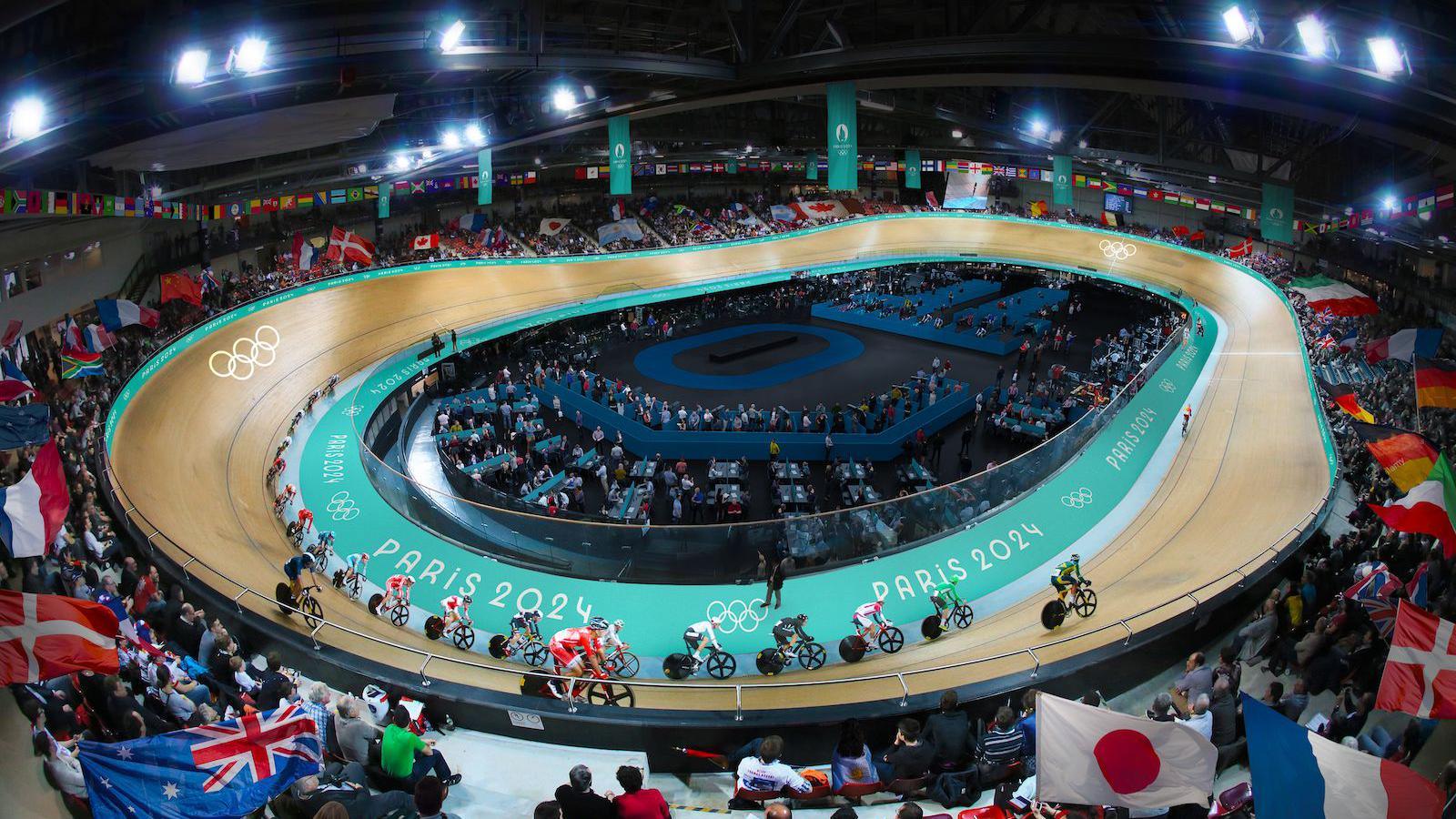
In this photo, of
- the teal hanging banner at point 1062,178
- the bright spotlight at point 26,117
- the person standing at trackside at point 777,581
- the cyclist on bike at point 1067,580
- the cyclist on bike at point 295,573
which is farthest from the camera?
the teal hanging banner at point 1062,178

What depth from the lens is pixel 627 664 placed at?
429 inches

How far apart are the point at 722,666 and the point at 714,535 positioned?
1.99 meters

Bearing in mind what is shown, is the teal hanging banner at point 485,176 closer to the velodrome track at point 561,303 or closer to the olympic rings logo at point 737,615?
the velodrome track at point 561,303

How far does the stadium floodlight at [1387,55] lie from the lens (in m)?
8.43

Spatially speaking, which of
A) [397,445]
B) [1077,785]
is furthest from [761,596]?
[397,445]

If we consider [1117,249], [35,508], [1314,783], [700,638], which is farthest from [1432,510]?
[1117,249]

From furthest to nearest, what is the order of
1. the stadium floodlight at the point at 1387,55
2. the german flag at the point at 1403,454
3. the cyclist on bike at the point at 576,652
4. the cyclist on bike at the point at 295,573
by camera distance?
the cyclist on bike at the point at 295,573, the german flag at the point at 1403,454, the cyclist on bike at the point at 576,652, the stadium floodlight at the point at 1387,55

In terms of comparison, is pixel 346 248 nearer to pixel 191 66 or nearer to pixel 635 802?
pixel 191 66

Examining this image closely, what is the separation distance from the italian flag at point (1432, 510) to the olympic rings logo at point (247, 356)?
2282 centimetres

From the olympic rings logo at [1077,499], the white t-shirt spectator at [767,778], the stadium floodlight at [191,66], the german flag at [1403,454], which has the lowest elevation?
the white t-shirt spectator at [767,778]

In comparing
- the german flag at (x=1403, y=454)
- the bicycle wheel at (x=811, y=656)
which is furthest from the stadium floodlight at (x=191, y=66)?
the german flag at (x=1403, y=454)

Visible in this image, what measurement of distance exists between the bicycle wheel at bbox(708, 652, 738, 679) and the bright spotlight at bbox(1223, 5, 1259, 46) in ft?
30.8

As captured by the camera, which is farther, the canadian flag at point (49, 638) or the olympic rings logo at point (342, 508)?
the olympic rings logo at point (342, 508)

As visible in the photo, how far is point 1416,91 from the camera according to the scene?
365 inches
